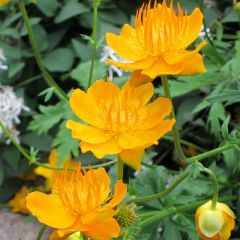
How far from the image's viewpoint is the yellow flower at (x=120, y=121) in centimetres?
114

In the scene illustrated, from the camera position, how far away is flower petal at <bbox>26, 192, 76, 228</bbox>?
1.09 metres

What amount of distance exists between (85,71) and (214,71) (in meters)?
0.42

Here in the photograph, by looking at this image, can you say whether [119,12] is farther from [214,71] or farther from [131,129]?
[131,129]

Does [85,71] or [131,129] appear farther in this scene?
[85,71]

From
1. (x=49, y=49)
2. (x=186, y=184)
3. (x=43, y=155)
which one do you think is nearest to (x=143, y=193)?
(x=186, y=184)

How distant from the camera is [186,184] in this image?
1774 millimetres

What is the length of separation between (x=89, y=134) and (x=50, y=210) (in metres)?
0.14

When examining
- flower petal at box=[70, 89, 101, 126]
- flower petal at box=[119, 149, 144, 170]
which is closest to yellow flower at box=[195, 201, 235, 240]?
flower petal at box=[119, 149, 144, 170]

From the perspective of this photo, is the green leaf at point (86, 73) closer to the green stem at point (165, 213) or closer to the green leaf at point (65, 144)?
the green leaf at point (65, 144)

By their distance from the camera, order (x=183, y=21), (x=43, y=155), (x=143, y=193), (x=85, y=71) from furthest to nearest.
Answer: (x=43, y=155) → (x=85, y=71) → (x=143, y=193) → (x=183, y=21)

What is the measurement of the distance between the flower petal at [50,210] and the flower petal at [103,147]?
3.8 inches

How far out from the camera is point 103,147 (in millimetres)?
1150

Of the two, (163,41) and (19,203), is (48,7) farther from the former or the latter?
(163,41)

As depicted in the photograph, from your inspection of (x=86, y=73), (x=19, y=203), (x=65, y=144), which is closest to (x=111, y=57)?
(x=86, y=73)
